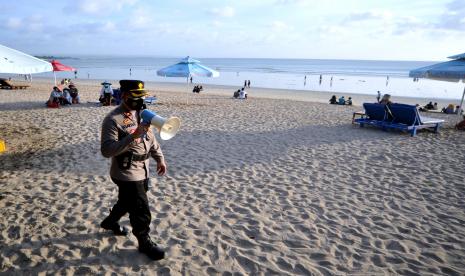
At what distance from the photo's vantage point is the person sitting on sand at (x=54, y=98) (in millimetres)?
13203

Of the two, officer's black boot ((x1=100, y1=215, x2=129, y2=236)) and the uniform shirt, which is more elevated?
the uniform shirt

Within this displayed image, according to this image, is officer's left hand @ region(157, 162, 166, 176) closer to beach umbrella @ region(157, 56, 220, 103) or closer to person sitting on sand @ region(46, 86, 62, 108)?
beach umbrella @ region(157, 56, 220, 103)

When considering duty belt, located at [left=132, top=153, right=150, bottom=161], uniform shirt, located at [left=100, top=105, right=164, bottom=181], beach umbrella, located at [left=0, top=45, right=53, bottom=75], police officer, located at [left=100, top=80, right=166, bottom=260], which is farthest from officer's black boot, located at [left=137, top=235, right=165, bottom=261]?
beach umbrella, located at [left=0, top=45, right=53, bottom=75]

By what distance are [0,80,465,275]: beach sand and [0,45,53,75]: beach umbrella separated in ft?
5.91

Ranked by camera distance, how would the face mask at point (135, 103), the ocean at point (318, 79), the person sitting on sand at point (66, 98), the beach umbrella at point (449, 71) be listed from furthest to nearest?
the ocean at point (318, 79)
the person sitting on sand at point (66, 98)
the beach umbrella at point (449, 71)
the face mask at point (135, 103)

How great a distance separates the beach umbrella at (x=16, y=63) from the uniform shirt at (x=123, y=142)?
12.3 feet

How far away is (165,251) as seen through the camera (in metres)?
3.41

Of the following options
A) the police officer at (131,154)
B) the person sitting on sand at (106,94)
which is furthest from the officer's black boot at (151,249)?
the person sitting on sand at (106,94)

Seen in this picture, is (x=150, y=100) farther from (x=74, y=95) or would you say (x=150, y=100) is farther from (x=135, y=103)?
(x=135, y=103)

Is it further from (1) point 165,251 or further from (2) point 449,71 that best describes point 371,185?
(2) point 449,71

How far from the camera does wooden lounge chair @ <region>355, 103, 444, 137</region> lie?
9719mm

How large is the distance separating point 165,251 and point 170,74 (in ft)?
39.9

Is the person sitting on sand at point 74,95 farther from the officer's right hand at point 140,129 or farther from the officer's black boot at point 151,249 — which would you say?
the officer's right hand at point 140,129

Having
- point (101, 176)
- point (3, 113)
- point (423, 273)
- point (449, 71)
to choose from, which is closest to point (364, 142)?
point (449, 71)
